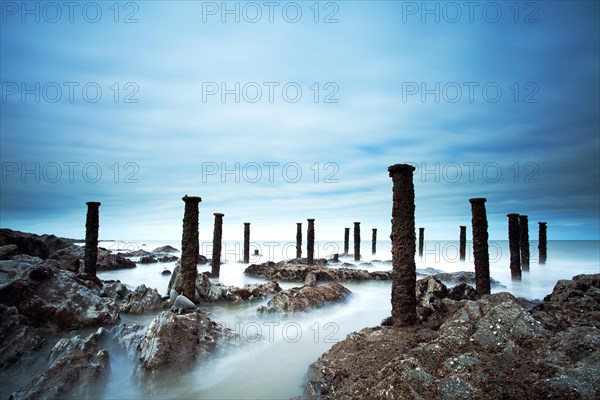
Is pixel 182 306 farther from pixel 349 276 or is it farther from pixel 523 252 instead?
pixel 523 252

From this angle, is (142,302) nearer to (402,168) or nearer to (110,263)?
(402,168)

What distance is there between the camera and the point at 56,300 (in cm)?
847

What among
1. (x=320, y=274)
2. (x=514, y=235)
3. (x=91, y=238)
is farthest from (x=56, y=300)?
(x=514, y=235)

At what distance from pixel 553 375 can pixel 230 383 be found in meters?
5.29

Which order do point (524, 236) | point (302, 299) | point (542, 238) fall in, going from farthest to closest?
point (542, 238)
point (524, 236)
point (302, 299)

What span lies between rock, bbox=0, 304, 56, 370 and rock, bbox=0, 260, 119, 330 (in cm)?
48

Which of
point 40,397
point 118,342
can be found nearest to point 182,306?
point 118,342

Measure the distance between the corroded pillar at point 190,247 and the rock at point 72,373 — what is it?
4.58m

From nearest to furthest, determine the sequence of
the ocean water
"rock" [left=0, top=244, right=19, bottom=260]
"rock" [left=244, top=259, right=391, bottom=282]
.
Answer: the ocean water → "rock" [left=0, top=244, right=19, bottom=260] → "rock" [left=244, top=259, right=391, bottom=282]

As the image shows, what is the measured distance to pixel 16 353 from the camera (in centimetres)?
663

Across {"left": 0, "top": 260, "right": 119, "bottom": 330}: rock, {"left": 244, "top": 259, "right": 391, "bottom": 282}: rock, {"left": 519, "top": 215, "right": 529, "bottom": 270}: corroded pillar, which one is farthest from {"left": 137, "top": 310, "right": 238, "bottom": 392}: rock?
{"left": 519, "top": 215, "right": 529, "bottom": 270}: corroded pillar

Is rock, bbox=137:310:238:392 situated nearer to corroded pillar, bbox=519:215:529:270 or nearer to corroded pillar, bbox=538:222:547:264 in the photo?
corroded pillar, bbox=519:215:529:270

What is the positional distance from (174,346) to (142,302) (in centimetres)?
483

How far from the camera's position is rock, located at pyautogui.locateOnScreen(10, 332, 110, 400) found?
17.4 feet
